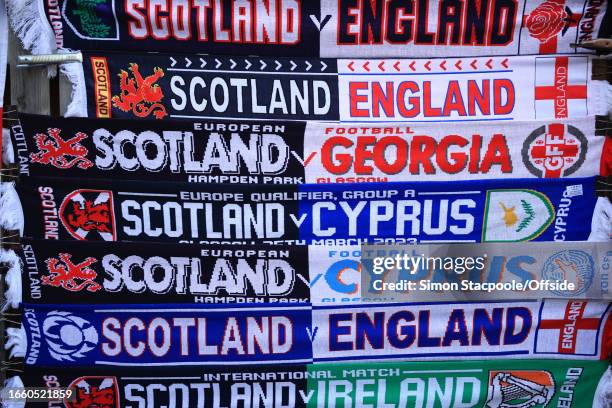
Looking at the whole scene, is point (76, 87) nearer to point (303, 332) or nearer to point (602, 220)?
point (303, 332)

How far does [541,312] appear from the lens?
2.72 meters

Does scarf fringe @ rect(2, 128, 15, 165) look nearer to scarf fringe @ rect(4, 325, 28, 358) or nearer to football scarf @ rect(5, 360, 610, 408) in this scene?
scarf fringe @ rect(4, 325, 28, 358)

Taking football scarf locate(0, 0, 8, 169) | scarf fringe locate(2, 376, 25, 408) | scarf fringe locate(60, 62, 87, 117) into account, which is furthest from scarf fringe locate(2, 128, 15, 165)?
scarf fringe locate(2, 376, 25, 408)

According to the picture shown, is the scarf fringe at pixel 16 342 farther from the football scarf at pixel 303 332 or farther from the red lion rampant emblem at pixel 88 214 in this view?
the red lion rampant emblem at pixel 88 214

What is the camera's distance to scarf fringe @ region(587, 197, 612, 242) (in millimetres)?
2664

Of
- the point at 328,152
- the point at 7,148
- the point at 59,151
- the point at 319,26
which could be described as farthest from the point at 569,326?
the point at 7,148

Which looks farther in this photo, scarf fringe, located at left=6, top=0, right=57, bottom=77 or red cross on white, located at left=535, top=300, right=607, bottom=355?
red cross on white, located at left=535, top=300, right=607, bottom=355

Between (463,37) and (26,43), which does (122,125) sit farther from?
(463,37)

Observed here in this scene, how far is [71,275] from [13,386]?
576 millimetres

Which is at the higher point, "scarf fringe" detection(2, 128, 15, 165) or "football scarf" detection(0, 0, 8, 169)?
"football scarf" detection(0, 0, 8, 169)

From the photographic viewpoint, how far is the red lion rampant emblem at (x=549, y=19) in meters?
2.63

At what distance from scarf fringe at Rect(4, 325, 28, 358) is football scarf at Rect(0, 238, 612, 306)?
0.43ft

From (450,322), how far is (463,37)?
1.31 m

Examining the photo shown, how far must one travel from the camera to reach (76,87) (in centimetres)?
257
